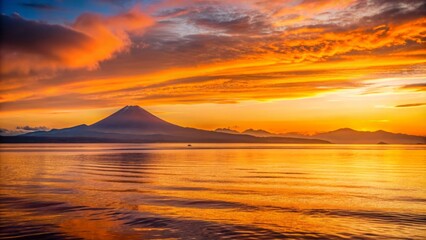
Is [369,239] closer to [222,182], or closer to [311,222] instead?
[311,222]

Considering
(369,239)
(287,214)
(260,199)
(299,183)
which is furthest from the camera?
(299,183)

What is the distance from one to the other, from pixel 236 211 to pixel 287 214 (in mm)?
2272

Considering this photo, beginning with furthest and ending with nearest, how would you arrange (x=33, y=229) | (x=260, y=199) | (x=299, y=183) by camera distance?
1. (x=299, y=183)
2. (x=260, y=199)
3. (x=33, y=229)

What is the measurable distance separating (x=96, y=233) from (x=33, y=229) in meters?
2.37

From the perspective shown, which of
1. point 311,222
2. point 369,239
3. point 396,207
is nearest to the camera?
point 369,239

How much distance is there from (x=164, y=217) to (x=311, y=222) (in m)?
6.01

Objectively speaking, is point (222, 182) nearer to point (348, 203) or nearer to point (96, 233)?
point (348, 203)

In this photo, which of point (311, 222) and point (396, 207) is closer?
point (311, 222)

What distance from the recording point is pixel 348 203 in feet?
73.2

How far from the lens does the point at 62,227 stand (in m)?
16.3

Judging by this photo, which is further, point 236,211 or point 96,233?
point 236,211

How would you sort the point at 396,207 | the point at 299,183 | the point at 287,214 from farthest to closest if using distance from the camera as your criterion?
the point at 299,183, the point at 396,207, the point at 287,214

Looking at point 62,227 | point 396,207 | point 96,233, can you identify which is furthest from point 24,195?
point 396,207

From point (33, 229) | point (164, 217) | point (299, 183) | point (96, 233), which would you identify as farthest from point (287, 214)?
point (299, 183)
